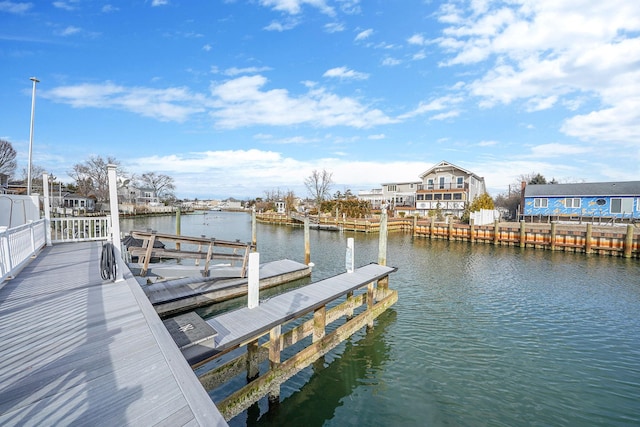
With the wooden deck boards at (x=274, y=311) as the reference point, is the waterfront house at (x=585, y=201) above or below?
above

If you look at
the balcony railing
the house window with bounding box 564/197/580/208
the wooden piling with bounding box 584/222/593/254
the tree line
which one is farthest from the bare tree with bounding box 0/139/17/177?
the house window with bounding box 564/197/580/208

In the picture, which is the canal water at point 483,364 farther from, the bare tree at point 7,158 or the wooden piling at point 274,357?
the bare tree at point 7,158

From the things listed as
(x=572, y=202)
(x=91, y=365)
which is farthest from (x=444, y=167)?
(x=91, y=365)

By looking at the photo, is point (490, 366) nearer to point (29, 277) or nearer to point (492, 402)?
point (492, 402)

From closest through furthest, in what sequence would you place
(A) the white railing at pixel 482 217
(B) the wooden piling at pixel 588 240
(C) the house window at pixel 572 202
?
1. (B) the wooden piling at pixel 588 240
2. (A) the white railing at pixel 482 217
3. (C) the house window at pixel 572 202

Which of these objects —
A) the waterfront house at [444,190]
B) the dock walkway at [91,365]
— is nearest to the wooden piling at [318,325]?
the dock walkway at [91,365]

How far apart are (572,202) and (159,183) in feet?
353

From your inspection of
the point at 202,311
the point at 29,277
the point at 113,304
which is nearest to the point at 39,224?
the point at 29,277

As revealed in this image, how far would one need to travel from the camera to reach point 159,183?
339ft

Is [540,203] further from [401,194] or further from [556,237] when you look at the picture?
[401,194]

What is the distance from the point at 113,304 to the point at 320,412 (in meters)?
4.57

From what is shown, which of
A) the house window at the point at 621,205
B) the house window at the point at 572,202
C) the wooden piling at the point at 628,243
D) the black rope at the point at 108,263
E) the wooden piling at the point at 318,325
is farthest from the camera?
the house window at the point at 572,202

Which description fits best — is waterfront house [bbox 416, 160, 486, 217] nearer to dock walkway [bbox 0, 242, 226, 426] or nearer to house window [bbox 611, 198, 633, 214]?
house window [bbox 611, 198, 633, 214]

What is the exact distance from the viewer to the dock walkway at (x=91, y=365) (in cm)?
303
